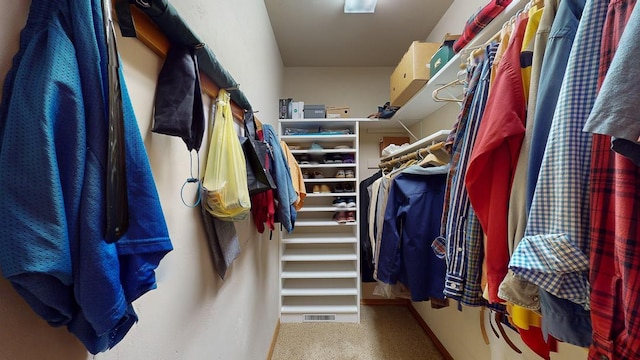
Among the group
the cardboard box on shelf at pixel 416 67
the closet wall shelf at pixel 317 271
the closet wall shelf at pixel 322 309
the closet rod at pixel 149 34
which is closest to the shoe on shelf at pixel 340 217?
the closet wall shelf at pixel 317 271

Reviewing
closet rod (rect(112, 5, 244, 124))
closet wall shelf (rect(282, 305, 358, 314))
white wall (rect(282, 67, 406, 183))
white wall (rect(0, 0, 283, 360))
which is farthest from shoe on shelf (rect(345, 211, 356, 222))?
closet rod (rect(112, 5, 244, 124))

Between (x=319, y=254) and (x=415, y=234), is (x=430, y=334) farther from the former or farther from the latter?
(x=415, y=234)

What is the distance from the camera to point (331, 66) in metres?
2.58

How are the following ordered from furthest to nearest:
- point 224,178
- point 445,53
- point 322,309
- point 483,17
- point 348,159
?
point 348,159 < point 322,309 < point 445,53 < point 483,17 < point 224,178

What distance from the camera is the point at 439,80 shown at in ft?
4.49

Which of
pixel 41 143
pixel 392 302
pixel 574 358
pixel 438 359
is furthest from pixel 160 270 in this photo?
pixel 392 302

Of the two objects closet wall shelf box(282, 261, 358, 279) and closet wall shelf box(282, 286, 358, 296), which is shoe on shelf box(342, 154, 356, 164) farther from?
closet wall shelf box(282, 286, 358, 296)

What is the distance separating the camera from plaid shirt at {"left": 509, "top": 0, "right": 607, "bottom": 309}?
1.29 ft

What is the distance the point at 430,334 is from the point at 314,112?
2.12m

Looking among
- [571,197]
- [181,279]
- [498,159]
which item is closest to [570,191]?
[571,197]

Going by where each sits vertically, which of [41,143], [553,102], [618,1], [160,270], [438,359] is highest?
[618,1]

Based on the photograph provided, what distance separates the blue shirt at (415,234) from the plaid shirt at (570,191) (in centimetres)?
88

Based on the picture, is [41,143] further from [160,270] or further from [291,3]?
[291,3]

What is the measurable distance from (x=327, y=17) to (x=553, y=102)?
1.77 meters
